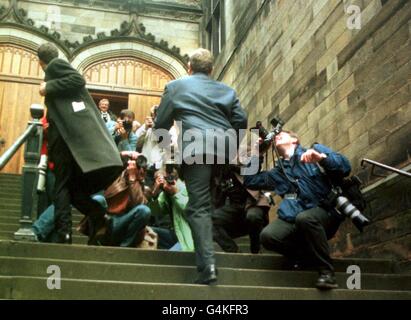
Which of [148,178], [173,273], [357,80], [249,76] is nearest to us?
[173,273]

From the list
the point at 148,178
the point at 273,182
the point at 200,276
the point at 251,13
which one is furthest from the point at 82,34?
the point at 200,276

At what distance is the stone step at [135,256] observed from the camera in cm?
402

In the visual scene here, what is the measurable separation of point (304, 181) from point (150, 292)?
1536 millimetres

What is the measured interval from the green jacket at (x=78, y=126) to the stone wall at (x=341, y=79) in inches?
104

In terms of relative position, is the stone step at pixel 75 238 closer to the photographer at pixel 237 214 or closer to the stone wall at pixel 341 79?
the photographer at pixel 237 214

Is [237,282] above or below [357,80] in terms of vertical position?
below

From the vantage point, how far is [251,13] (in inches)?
412

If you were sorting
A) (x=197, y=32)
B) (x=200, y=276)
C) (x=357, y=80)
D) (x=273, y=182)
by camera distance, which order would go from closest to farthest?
1. (x=200, y=276)
2. (x=273, y=182)
3. (x=357, y=80)
4. (x=197, y=32)

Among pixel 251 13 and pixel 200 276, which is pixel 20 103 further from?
pixel 200 276

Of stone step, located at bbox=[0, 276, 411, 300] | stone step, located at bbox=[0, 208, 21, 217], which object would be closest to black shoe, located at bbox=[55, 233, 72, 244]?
stone step, located at bbox=[0, 276, 411, 300]

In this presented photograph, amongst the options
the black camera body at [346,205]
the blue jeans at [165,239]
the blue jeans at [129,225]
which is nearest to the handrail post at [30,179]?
the blue jeans at [129,225]

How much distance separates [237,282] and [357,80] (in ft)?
10.2

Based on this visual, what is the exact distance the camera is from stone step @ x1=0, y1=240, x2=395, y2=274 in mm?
4023

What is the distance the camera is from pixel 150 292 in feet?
11.2
